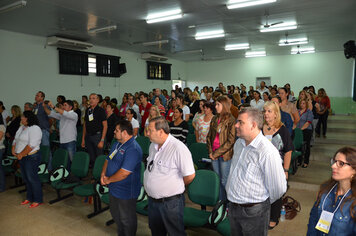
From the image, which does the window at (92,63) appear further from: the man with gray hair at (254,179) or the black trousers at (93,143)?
the man with gray hair at (254,179)

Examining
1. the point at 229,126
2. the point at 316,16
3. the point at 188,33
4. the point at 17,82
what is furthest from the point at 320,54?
the point at 17,82

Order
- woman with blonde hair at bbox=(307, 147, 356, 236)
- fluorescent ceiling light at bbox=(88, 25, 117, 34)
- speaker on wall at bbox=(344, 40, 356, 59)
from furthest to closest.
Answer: speaker on wall at bbox=(344, 40, 356, 59) < fluorescent ceiling light at bbox=(88, 25, 117, 34) < woman with blonde hair at bbox=(307, 147, 356, 236)

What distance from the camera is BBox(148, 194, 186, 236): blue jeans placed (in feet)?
7.00

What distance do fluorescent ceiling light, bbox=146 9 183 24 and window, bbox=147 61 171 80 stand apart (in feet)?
21.0

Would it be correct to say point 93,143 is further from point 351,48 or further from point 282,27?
point 351,48

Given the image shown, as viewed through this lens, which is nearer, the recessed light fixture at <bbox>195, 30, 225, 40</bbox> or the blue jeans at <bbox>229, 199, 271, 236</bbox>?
the blue jeans at <bbox>229, 199, 271, 236</bbox>

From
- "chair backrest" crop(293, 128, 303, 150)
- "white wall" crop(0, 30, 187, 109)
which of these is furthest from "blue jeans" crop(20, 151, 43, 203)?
"white wall" crop(0, 30, 187, 109)

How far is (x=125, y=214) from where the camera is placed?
97.8 inches

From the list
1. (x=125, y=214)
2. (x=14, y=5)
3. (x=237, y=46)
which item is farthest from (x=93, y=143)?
(x=237, y=46)

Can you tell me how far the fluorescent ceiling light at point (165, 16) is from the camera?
592 cm

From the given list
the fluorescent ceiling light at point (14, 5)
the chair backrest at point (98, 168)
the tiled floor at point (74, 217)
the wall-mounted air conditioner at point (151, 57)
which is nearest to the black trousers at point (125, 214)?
the tiled floor at point (74, 217)

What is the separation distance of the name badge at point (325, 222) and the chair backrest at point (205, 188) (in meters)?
1.27

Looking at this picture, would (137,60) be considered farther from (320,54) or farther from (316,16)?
(320,54)

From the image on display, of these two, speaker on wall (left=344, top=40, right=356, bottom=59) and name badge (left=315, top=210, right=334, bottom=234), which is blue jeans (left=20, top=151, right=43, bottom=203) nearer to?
name badge (left=315, top=210, right=334, bottom=234)
